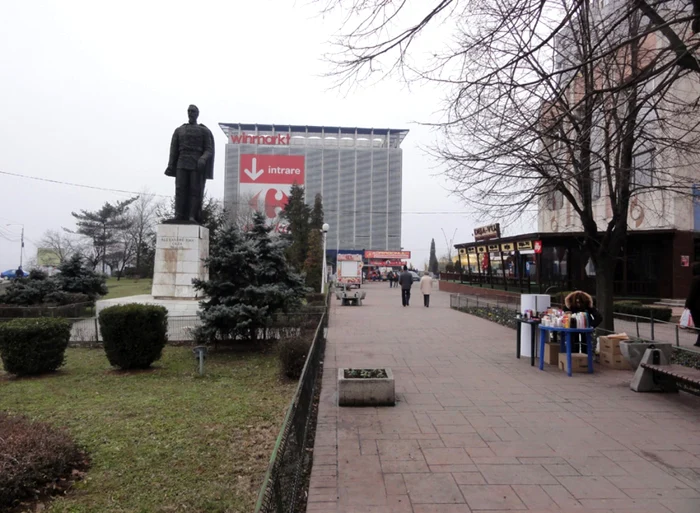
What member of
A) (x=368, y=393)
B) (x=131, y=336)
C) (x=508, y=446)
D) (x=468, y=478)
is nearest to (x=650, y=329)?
(x=368, y=393)

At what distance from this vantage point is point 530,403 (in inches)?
256

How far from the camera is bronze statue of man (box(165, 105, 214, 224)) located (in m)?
Answer: 17.7

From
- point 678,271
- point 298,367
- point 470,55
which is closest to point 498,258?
point 678,271

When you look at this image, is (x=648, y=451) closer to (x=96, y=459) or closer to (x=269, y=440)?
(x=269, y=440)

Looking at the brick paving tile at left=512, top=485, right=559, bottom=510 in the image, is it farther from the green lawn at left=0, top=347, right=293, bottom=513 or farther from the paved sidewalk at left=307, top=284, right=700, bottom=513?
the green lawn at left=0, top=347, right=293, bottom=513

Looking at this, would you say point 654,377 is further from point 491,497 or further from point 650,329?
point 650,329

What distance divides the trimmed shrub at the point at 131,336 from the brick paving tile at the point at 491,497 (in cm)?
767

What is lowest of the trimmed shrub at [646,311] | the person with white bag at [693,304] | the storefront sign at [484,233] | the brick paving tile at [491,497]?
the brick paving tile at [491,497]

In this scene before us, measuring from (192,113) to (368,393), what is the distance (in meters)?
14.2

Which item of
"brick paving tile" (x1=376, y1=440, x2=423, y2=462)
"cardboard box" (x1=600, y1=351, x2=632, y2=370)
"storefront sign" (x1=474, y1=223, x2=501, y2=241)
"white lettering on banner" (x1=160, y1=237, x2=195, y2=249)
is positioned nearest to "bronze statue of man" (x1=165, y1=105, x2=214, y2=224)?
"white lettering on banner" (x1=160, y1=237, x2=195, y2=249)

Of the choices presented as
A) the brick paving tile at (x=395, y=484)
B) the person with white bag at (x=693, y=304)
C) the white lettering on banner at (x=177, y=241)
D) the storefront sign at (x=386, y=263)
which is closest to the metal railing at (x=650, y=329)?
the person with white bag at (x=693, y=304)

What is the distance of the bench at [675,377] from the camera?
607cm

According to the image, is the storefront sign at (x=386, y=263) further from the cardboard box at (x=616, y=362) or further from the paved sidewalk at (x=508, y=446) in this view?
the paved sidewalk at (x=508, y=446)

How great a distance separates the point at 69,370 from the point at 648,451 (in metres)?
9.94
